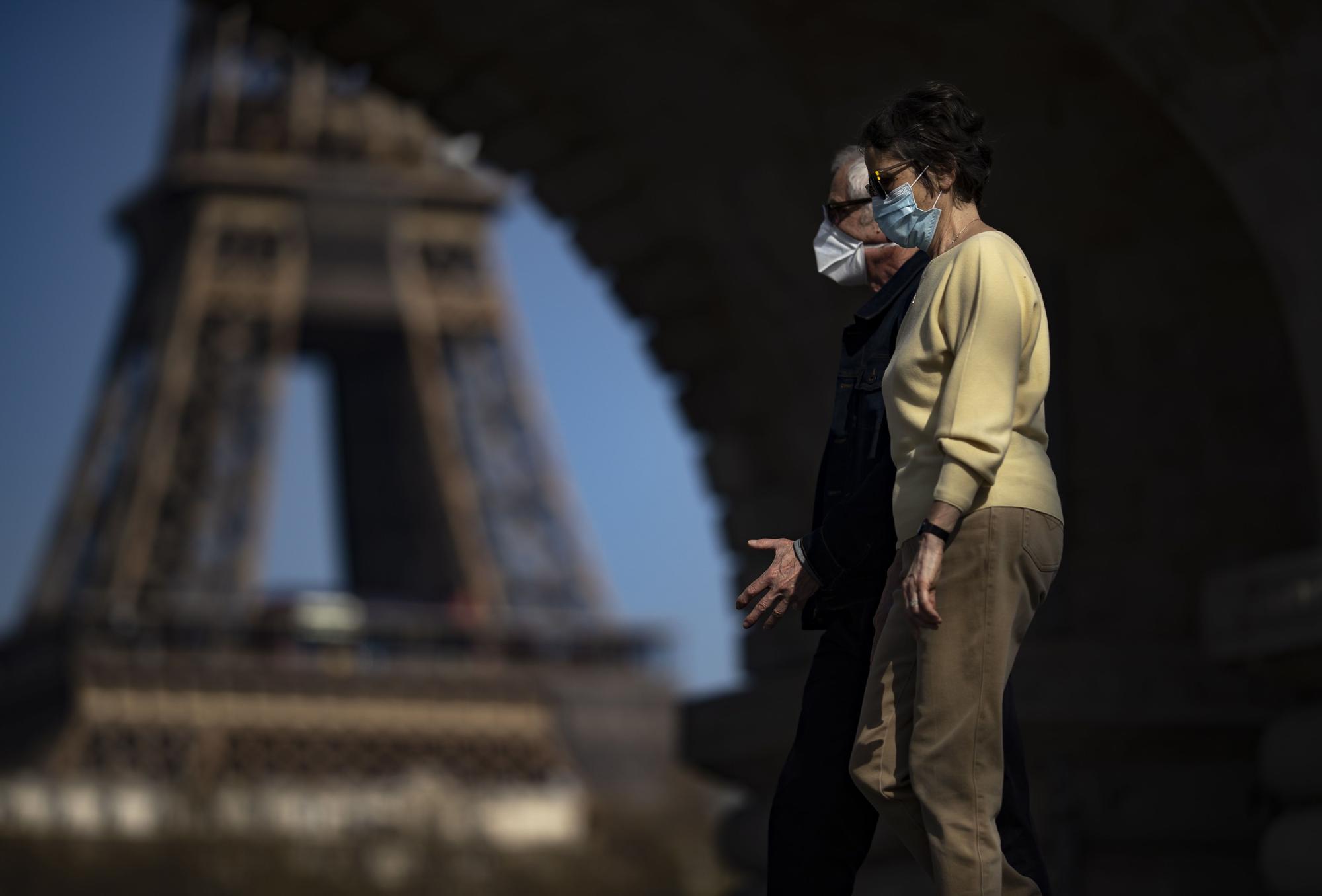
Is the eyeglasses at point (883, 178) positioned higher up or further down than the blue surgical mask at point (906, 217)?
higher up

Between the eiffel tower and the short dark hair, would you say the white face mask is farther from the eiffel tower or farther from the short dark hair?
the eiffel tower

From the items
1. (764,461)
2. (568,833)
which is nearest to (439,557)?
(568,833)

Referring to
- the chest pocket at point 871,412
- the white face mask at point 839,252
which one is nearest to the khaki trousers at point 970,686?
the chest pocket at point 871,412

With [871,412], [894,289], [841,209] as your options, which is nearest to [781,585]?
[871,412]

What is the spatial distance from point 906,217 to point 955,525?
1.79 ft

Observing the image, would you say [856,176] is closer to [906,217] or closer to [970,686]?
[906,217]

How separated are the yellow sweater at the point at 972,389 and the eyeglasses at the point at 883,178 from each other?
0.14m

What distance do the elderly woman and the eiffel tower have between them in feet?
88.1

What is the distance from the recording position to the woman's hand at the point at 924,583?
2.99 metres

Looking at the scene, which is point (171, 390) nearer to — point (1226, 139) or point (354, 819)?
point (354, 819)

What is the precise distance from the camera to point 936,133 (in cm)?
328

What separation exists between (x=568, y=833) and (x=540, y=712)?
2109 millimetres

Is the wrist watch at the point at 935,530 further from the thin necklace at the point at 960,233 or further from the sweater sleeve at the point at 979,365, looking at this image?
the thin necklace at the point at 960,233

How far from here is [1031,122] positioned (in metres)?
7.85
